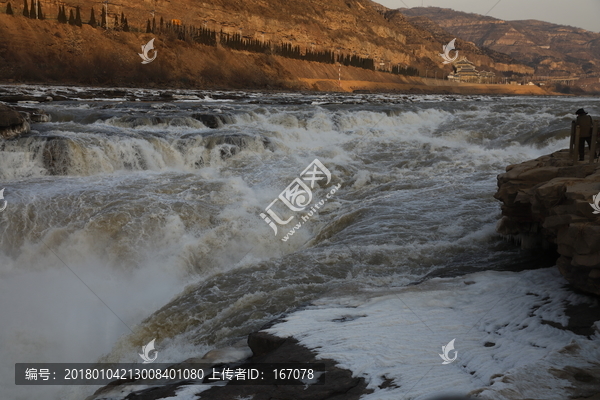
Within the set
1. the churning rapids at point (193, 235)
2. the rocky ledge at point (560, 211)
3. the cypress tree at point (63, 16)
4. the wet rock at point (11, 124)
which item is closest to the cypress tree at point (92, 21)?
the cypress tree at point (63, 16)

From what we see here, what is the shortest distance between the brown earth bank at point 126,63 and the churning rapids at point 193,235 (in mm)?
33307

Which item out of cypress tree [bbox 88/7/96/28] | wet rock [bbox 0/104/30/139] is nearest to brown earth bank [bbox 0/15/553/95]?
cypress tree [bbox 88/7/96/28]

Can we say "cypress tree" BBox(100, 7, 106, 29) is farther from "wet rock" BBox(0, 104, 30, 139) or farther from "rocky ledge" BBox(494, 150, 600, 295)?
"rocky ledge" BBox(494, 150, 600, 295)

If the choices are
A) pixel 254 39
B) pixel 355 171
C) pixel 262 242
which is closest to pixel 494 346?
pixel 262 242

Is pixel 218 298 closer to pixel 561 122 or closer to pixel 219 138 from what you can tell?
pixel 219 138

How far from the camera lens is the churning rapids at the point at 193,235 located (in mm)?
6293

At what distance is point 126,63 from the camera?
50781 mm

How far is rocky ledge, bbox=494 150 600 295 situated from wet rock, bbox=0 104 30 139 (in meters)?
12.1

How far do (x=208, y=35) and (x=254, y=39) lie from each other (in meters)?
15.0

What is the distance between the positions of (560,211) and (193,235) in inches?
238

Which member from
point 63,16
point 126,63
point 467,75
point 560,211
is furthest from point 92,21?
point 467,75

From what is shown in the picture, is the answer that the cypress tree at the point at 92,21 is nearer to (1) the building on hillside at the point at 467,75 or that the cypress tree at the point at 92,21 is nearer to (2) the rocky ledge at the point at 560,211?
(2) the rocky ledge at the point at 560,211

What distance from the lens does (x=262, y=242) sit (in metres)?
9.11

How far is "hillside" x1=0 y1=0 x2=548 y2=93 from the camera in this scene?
45.4 meters
